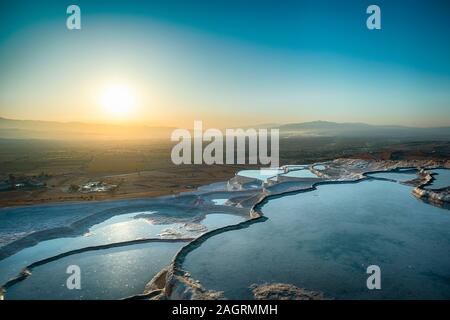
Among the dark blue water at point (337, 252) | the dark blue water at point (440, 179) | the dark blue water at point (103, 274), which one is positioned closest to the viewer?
the dark blue water at point (337, 252)

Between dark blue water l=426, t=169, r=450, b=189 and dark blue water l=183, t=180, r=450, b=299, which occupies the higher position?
dark blue water l=426, t=169, r=450, b=189

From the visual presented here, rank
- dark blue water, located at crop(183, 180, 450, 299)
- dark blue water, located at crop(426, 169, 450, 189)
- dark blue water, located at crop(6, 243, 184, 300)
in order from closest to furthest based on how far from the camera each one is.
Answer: dark blue water, located at crop(183, 180, 450, 299), dark blue water, located at crop(6, 243, 184, 300), dark blue water, located at crop(426, 169, 450, 189)

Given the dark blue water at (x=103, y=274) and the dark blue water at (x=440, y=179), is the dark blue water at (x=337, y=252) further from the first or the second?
the dark blue water at (x=440, y=179)

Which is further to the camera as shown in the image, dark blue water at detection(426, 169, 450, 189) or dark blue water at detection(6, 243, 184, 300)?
dark blue water at detection(426, 169, 450, 189)

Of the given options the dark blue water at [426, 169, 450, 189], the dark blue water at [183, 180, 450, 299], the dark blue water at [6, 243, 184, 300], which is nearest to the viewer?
the dark blue water at [183, 180, 450, 299]

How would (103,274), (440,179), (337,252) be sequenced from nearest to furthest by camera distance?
1. (337,252)
2. (103,274)
3. (440,179)

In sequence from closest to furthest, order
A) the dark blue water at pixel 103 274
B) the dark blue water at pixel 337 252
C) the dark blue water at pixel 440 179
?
1. the dark blue water at pixel 337 252
2. the dark blue water at pixel 103 274
3. the dark blue water at pixel 440 179

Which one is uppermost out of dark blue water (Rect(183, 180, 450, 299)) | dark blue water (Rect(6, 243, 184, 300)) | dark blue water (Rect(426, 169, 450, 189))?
dark blue water (Rect(426, 169, 450, 189))

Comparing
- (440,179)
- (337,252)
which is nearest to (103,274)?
(337,252)

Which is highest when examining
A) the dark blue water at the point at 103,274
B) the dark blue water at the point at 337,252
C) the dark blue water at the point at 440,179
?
the dark blue water at the point at 440,179

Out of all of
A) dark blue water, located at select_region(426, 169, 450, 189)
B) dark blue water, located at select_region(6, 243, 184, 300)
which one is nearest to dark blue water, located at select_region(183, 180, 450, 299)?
dark blue water, located at select_region(6, 243, 184, 300)

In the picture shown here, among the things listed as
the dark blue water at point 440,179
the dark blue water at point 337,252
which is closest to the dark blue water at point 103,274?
the dark blue water at point 337,252

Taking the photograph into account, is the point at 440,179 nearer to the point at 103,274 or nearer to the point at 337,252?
the point at 337,252

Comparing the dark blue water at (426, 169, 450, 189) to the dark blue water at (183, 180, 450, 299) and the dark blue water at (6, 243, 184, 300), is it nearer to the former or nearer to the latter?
the dark blue water at (183, 180, 450, 299)
